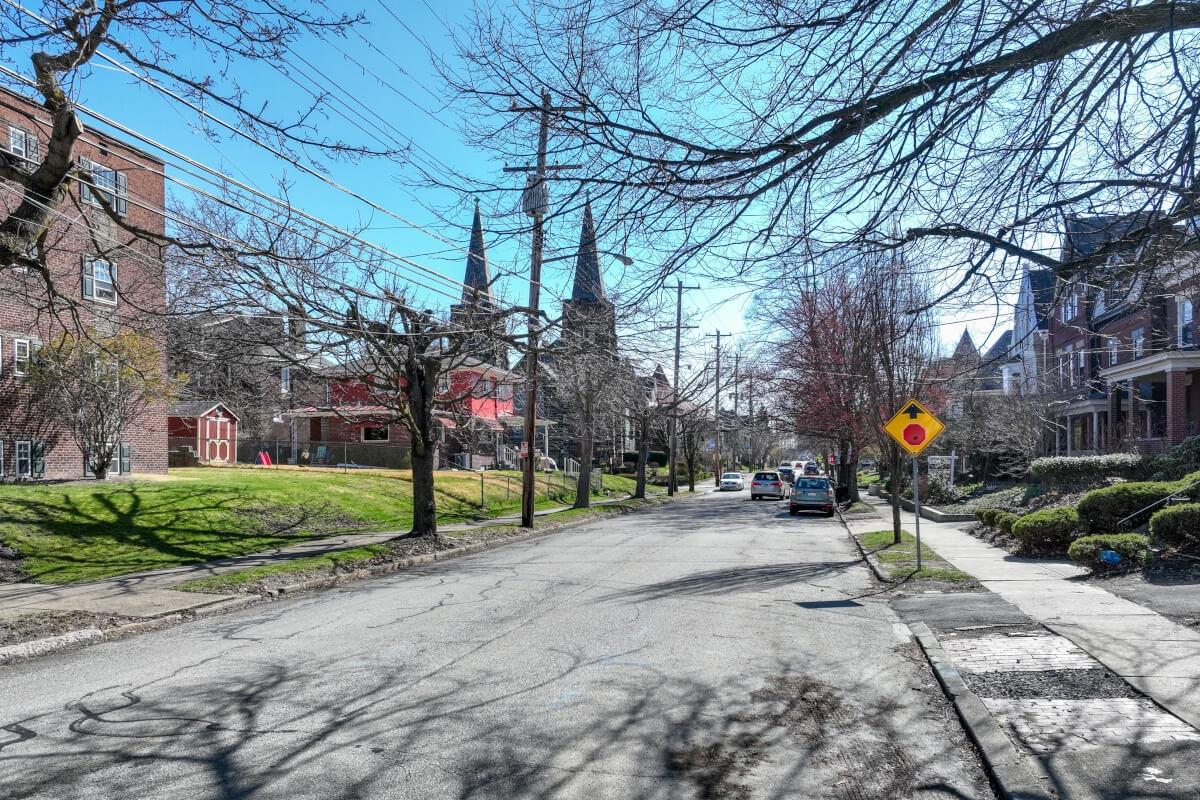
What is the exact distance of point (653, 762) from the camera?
5.29m

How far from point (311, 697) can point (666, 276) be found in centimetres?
417

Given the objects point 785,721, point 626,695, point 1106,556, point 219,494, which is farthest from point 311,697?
point 219,494

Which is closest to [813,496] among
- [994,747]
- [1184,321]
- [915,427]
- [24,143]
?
[1184,321]

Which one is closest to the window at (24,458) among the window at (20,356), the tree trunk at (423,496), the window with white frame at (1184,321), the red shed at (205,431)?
the window at (20,356)

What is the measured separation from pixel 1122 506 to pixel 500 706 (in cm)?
1293

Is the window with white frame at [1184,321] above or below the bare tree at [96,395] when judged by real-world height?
above

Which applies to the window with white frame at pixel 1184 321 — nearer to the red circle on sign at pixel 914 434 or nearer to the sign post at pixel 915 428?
the sign post at pixel 915 428

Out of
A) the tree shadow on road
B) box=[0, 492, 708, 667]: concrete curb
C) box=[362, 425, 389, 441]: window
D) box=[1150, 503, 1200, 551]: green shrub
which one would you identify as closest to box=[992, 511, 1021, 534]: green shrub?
the tree shadow on road

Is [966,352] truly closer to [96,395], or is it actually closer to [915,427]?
[915,427]

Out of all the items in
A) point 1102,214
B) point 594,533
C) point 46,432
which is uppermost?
point 1102,214

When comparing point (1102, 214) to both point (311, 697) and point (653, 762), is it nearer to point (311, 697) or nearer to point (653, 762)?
point (653, 762)

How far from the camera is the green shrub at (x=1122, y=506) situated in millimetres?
14930

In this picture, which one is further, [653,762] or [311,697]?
[311,697]

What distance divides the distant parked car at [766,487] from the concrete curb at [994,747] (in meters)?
38.6
